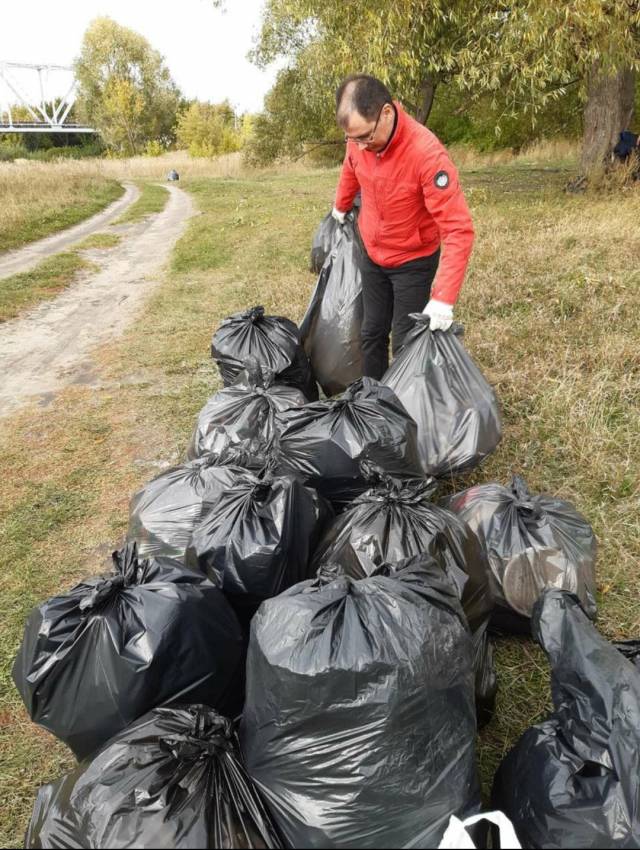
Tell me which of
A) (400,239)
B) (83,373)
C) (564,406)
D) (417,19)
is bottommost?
(83,373)

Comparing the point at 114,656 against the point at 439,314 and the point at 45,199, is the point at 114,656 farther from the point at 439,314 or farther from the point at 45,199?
the point at 45,199

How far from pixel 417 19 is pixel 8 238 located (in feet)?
24.4

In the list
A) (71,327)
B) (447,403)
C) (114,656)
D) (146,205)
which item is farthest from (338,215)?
(146,205)

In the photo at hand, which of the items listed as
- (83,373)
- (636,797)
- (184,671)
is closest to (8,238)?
(83,373)

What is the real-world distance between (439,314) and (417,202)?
544 mm

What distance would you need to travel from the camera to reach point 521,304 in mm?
4492

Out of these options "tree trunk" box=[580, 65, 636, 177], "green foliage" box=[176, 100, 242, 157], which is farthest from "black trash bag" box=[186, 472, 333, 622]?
"green foliage" box=[176, 100, 242, 157]

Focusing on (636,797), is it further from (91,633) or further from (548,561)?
(91,633)

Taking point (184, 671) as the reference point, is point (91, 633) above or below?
above

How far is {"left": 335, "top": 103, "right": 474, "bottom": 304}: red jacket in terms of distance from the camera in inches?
105

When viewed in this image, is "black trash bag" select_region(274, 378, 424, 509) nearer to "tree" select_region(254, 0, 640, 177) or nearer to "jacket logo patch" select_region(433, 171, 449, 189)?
"jacket logo patch" select_region(433, 171, 449, 189)

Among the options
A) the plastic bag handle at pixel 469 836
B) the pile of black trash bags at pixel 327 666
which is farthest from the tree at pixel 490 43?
the plastic bag handle at pixel 469 836

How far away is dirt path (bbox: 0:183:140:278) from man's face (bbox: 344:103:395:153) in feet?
23.4

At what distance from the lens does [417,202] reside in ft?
9.29
